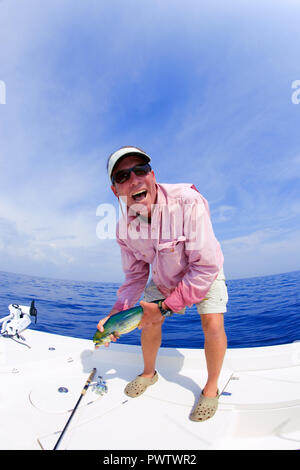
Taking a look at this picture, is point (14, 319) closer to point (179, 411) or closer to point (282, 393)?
Answer: point (179, 411)

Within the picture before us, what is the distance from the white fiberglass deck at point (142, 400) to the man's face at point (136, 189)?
137 centimetres

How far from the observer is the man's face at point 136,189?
1.45 metres

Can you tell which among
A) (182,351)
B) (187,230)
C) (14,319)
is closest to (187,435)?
(182,351)

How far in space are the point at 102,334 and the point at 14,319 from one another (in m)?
1.57

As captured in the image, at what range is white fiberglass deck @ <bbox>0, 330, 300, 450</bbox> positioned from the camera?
1.14 metres

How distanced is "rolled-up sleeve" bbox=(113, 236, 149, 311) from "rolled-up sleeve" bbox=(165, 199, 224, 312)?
531mm

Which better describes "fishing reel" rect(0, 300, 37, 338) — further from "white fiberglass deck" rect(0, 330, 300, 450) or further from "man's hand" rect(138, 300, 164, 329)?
"man's hand" rect(138, 300, 164, 329)

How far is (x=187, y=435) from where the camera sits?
118 centimetres

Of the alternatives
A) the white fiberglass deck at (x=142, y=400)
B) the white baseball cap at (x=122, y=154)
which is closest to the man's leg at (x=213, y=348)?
the white fiberglass deck at (x=142, y=400)

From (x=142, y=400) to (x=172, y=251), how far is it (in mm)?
1117

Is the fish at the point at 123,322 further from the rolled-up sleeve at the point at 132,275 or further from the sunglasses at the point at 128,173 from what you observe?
the sunglasses at the point at 128,173

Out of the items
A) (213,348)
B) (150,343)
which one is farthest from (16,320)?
(213,348)

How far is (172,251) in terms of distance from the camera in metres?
1.51

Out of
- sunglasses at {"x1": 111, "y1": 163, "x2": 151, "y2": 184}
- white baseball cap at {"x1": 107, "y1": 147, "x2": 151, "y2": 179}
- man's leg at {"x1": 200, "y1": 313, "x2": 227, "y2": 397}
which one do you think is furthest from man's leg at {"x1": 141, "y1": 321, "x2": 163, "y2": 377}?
white baseball cap at {"x1": 107, "y1": 147, "x2": 151, "y2": 179}
